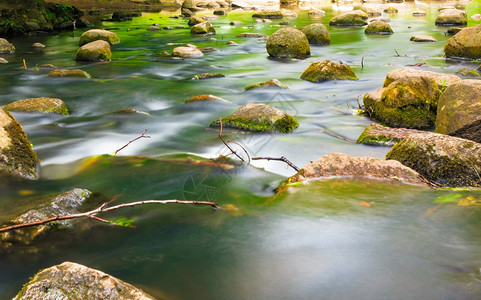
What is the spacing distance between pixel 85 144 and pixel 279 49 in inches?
347

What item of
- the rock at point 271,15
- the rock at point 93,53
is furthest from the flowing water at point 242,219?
the rock at point 271,15

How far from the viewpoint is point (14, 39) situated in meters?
18.8

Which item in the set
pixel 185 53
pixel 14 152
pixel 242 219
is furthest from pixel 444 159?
pixel 185 53

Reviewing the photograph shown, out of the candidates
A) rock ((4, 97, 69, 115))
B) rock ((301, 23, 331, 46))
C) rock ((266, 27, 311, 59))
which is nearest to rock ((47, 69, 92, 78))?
rock ((4, 97, 69, 115))

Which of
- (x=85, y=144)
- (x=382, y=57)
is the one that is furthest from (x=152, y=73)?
(x=382, y=57)

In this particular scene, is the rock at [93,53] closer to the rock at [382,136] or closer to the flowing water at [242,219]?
the flowing water at [242,219]

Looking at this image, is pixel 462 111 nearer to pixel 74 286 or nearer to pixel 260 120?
pixel 260 120

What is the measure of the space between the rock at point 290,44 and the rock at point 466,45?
A: 4307 mm

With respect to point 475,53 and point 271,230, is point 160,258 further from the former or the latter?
point 475,53

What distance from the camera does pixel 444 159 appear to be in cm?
403

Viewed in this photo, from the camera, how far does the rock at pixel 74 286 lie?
84.1 inches

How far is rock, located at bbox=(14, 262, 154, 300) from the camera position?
2137mm

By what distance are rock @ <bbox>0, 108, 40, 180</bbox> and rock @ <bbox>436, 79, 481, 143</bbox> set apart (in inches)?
196

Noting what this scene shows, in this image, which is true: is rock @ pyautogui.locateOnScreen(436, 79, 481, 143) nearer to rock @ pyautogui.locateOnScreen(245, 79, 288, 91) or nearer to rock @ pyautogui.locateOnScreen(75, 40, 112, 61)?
rock @ pyautogui.locateOnScreen(245, 79, 288, 91)
